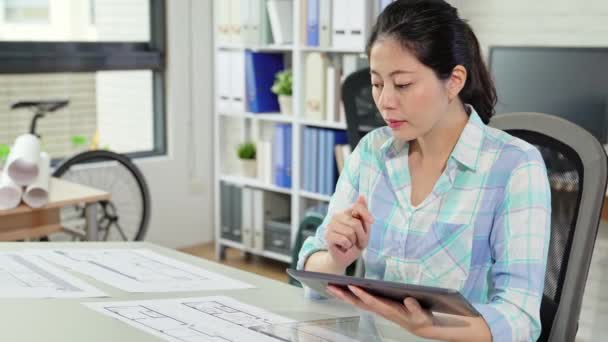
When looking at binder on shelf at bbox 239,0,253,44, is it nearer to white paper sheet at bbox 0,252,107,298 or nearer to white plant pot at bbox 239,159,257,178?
white plant pot at bbox 239,159,257,178

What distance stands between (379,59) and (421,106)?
4.2 inches

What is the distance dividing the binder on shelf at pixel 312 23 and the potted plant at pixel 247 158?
779mm

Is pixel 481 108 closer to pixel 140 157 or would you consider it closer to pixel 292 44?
pixel 292 44

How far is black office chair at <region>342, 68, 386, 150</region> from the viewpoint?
10.2 feet

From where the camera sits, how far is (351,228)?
4.33 feet

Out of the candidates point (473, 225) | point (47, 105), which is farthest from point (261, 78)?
point (473, 225)

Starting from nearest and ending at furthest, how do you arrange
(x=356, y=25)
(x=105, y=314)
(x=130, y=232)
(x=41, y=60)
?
1. (x=105, y=314)
2. (x=356, y=25)
3. (x=41, y=60)
4. (x=130, y=232)

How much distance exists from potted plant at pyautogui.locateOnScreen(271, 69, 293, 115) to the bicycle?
0.79 m

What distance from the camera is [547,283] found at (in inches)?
55.8

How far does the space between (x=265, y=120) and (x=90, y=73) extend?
0.96 metres

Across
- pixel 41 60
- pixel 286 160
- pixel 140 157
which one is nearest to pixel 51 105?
pixel 41 60

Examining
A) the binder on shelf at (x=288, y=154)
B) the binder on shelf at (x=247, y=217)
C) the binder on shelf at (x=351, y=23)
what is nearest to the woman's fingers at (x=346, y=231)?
the binder on shelf at (x=351, y=23)

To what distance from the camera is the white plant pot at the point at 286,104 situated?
4.16m

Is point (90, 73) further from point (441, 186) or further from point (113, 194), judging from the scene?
point (441, 186)
